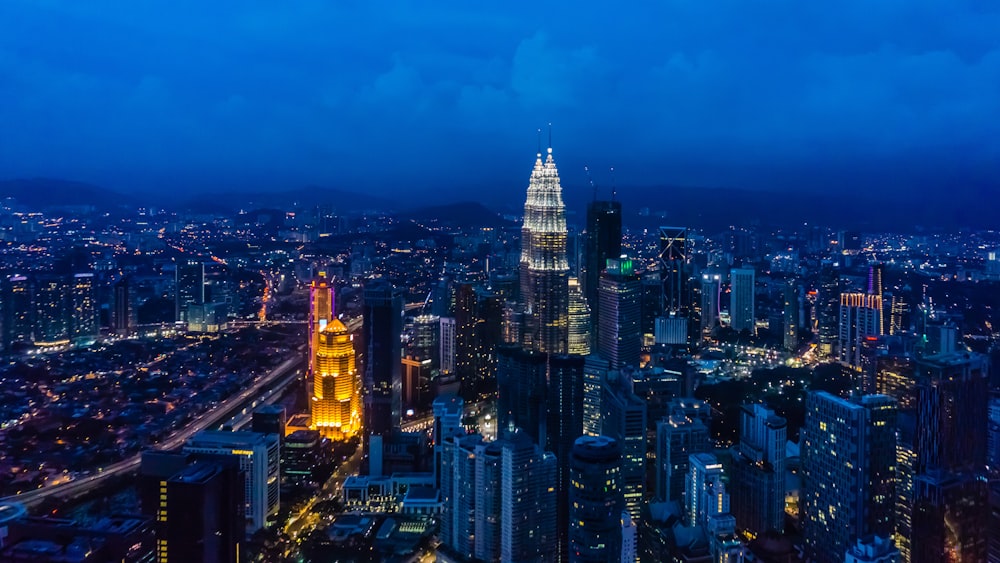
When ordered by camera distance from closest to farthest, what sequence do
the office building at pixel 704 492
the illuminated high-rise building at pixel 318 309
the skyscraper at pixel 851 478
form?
the skyscraper at pixel 851 478 → the office building at pixel 704 492 → the illuminated high-rise building at pixel 318 309

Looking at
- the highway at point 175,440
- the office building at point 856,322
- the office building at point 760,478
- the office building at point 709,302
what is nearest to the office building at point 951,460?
the office building at point 760,478

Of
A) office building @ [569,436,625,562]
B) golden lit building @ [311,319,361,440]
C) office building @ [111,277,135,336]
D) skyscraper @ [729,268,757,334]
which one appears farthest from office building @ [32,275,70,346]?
skyscraper @ [729,268,757,334]

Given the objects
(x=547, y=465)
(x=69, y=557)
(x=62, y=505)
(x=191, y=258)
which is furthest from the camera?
(x=191, y=258)

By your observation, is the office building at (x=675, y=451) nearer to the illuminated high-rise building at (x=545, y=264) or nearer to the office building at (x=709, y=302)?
the illuminated high-rise building at (x=545, y=264)

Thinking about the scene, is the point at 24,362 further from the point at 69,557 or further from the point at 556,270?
the point at 556,270

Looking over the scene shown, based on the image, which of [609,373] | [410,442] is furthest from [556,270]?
[410,442]

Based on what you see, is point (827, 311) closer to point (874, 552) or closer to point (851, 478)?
point (851, 478)
